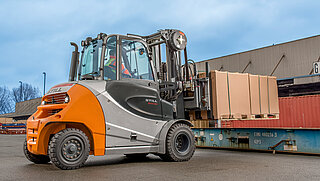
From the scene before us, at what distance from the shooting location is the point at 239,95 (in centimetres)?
871

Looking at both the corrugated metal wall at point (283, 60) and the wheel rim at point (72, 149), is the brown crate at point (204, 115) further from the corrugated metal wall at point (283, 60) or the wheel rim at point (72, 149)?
the corrugated metal wall at point (283, 60)

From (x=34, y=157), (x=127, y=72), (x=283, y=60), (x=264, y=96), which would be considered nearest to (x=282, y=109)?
(x=264, y=96)

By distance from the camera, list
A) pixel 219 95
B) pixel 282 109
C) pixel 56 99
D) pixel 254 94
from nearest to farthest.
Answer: pixel 56 99
pixel 219 95
pixel 254 94
pixel 282 109

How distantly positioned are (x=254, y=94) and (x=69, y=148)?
5410mm

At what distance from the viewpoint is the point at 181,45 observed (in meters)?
7.95

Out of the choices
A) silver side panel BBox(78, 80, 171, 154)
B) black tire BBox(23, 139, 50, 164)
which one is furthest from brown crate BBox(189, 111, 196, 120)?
black tire BBox(23, 139, 50, 164)

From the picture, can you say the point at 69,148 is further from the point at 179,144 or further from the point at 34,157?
the point at 179,144

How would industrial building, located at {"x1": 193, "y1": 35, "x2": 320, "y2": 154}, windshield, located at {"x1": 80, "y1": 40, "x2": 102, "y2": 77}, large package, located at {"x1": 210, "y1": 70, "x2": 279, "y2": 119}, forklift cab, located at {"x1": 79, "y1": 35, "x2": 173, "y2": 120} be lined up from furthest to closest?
industrial building, located at {"x1": 193, "y1": 35, "x2": 320, "y2": 154}
large package, located at {"x1": 210, "y1": 70, "x2": 279, "y2": 119}
windshield, located at {"x1": 80, "y1": 40, "x2": 102, "y2": 77}
forklift cab, located at {"x1": 79, "y1": 35, "x2": 173, "y2": 120}

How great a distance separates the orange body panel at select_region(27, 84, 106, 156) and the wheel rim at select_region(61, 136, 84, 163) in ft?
0.98

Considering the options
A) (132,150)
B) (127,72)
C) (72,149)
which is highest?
(127,72)

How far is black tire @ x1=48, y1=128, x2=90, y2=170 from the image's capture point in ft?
19.6

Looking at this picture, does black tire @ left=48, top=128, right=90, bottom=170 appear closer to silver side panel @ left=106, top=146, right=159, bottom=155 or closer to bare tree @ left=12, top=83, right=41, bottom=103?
silver side panel @ left=106, top=146, right=159, bottom=155

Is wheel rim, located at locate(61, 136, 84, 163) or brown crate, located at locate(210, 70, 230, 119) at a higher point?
brown crate, located at locate(210, 70, 230, 119)

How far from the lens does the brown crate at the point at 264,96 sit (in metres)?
9.38
